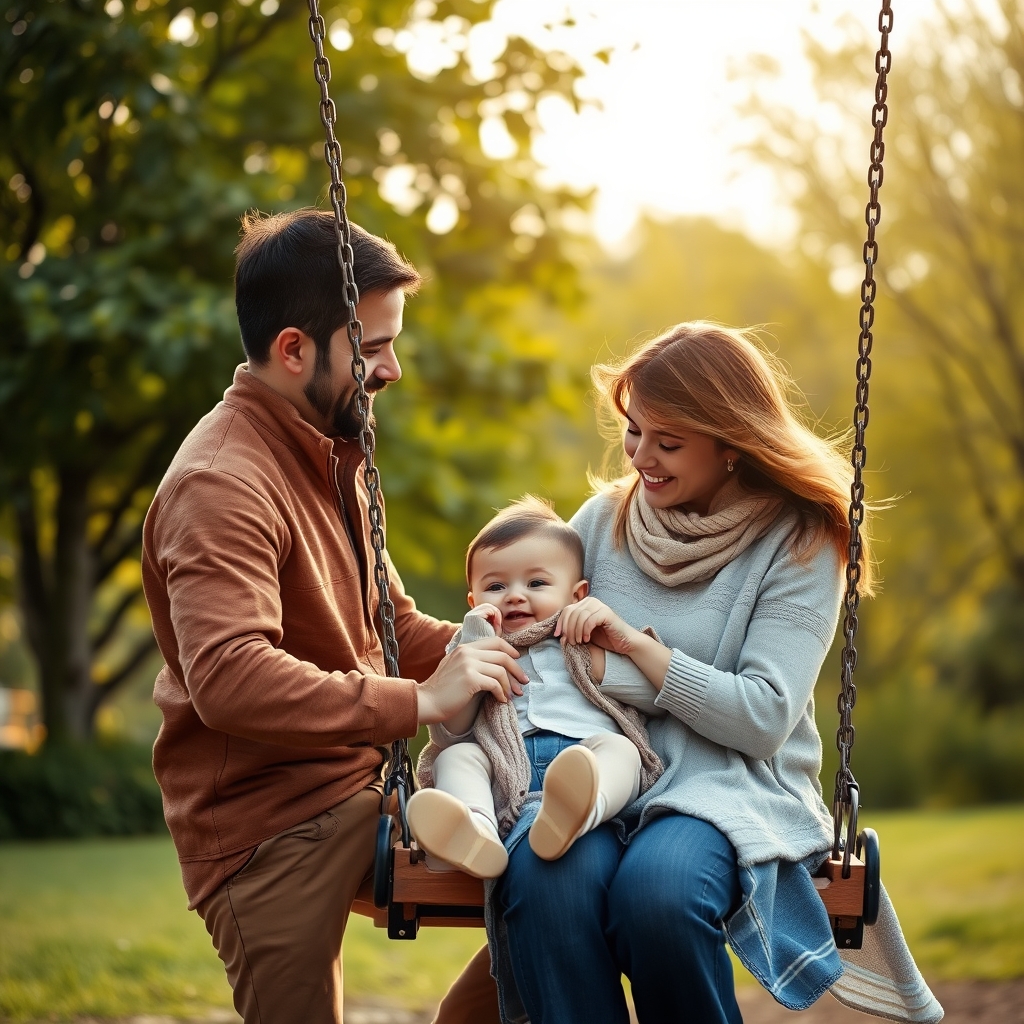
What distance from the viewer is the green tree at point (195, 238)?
7.68 meters

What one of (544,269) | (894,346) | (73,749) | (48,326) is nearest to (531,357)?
(544,269)

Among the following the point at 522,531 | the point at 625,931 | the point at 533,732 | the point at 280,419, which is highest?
the point at 280,419

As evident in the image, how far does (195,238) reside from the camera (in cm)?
814

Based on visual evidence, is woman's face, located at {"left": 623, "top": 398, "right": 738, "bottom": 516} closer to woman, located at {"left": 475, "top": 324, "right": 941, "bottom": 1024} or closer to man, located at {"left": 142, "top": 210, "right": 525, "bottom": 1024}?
woman, located at {"left": 475, "top": 324, "right": 941, "bottom": 1024}

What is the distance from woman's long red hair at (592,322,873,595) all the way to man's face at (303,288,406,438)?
595 mm

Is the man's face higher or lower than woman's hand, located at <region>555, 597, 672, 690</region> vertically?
higher

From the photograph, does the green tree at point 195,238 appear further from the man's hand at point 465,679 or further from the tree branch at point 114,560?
the man's hand at point 465,679

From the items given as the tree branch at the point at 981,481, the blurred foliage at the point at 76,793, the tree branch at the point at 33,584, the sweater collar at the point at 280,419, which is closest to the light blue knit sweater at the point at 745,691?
the sweater collar at the point at 280,419

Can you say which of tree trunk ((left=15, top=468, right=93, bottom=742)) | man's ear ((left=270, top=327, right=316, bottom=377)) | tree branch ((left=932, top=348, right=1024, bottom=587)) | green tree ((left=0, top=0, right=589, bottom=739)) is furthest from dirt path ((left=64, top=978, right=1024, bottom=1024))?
tree branch ((left=932, top=348, right=1024, bottom=587))

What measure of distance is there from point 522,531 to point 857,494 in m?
0.79

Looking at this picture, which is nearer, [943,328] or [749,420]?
[749,420]

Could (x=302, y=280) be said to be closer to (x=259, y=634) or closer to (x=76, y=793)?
(x=259, y=634)

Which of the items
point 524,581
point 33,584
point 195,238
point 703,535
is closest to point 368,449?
point 524,581

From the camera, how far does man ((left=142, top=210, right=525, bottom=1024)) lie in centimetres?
272
